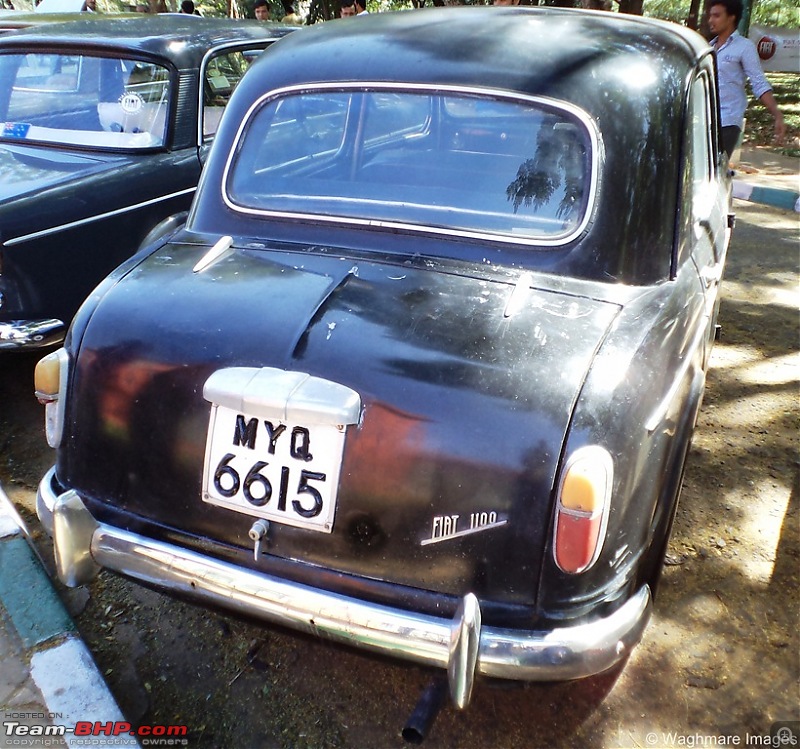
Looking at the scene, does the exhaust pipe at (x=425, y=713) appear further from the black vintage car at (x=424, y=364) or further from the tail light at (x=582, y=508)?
the tail light at (x=582, y=508)

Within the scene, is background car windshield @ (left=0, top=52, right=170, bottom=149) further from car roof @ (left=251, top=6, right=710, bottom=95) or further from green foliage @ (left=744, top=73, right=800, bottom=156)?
green foliage @ (left=744, top=73, right=800, bottom=156)

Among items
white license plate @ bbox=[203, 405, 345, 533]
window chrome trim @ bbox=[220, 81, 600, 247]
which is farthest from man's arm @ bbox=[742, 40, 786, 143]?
white license plate @ bbox=[203, 405, 345, 533]

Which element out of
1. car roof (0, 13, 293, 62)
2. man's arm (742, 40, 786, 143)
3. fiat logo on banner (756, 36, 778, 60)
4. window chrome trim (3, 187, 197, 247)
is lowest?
window chrome trim (3, 187, 197, 247)

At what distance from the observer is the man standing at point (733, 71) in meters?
5.18

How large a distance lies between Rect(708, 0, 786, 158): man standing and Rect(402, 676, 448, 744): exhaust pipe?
4548mm

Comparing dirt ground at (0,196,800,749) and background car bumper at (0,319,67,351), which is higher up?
background car bumper at (0,319,67,351)

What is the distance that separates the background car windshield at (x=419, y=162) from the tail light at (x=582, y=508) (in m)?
0.79

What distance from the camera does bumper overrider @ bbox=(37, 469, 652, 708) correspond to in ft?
5.73

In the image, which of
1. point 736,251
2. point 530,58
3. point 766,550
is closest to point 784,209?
point 736,251

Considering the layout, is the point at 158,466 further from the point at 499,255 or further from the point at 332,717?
the point at 499,255

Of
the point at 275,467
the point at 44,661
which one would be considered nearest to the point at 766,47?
the point at 275,467

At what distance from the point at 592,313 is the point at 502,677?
96cm

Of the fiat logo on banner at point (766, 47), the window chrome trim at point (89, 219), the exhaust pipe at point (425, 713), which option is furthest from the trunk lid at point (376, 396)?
the fiat logo on banner at point (766, 47)

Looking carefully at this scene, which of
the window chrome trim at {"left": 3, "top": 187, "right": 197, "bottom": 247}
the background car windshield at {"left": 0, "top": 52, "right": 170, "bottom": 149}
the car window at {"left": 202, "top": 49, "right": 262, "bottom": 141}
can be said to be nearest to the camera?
the window chrome trim at {"left": 3, "top": 187, "right": 197, "bottom": 247}
